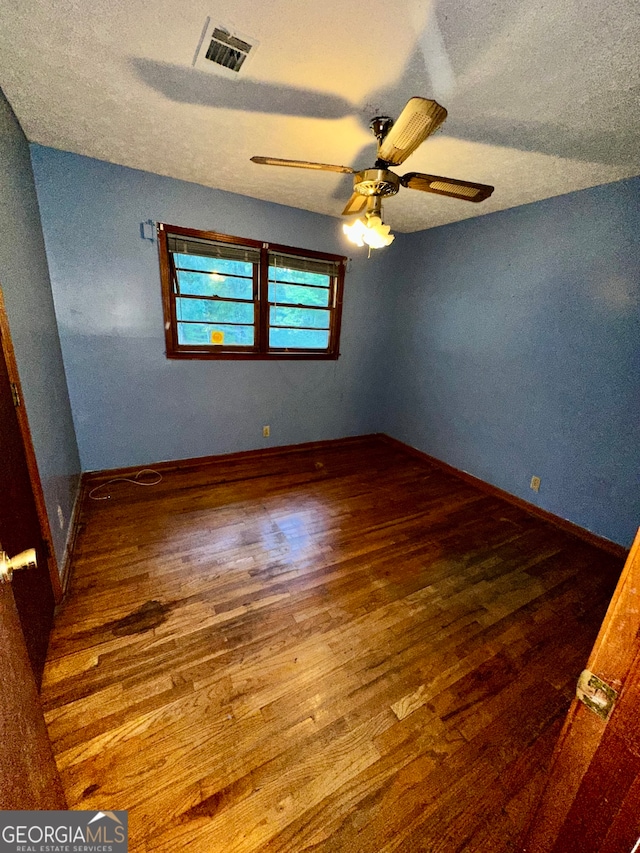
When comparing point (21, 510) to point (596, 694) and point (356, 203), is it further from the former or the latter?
point (356, 203)

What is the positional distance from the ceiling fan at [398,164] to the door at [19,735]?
187cm

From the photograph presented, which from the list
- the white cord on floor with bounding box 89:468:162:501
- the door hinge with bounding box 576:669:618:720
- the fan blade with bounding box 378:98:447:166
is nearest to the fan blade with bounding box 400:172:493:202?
the fan blade with bounding box 378:98:447:166

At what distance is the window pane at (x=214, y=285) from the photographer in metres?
2.99

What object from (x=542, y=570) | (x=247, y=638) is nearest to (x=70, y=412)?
(x=247, y=638)

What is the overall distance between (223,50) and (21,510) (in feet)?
7.15

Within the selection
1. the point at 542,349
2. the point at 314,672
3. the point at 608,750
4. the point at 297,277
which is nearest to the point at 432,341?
the point at 542,349

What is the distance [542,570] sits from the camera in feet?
7.37

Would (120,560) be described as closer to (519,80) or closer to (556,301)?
(519,80)

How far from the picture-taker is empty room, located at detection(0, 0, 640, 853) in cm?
107

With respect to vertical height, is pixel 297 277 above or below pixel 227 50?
below

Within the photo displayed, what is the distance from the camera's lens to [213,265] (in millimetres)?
3072

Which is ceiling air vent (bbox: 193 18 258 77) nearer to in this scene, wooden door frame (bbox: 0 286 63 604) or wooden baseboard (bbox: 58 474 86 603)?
wooden door frame (bbox: 0 286 63 604)

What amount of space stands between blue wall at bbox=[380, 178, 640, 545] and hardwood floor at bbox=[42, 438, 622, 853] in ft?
1.98

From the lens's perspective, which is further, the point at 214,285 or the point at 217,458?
the point at 217,458
